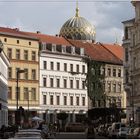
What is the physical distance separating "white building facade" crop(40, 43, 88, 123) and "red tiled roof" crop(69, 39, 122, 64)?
148 inches

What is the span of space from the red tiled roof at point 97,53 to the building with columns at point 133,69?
28.6m

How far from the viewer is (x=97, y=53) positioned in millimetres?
124938

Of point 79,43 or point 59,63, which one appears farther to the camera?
point 79,43

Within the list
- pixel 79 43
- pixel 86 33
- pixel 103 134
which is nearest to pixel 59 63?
pixel 79 43

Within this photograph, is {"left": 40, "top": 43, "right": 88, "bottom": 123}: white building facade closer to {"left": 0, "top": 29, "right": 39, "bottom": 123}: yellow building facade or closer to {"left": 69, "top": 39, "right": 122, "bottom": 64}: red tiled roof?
{"left": 0, "top": 29, "right": 39, "bottom": 123}: yellow building facade

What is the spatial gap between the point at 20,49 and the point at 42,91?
29.2ft

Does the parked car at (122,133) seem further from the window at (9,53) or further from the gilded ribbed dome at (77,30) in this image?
the gilded ribbed dome at (77,30)

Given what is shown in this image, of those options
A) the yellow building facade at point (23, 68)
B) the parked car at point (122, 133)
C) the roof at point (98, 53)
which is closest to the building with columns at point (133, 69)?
the yellow building facade at point (23, 68)

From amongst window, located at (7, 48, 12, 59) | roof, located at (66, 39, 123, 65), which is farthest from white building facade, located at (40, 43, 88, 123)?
window, located at (7, 48, 12, 59)

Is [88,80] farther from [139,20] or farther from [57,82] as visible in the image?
[139,20]

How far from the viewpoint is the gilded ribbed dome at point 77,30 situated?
13938 centimetres

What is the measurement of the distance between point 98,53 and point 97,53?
379 mm

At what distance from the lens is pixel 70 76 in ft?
384

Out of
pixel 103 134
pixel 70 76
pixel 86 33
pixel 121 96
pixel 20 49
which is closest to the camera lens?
pixel 103 134
